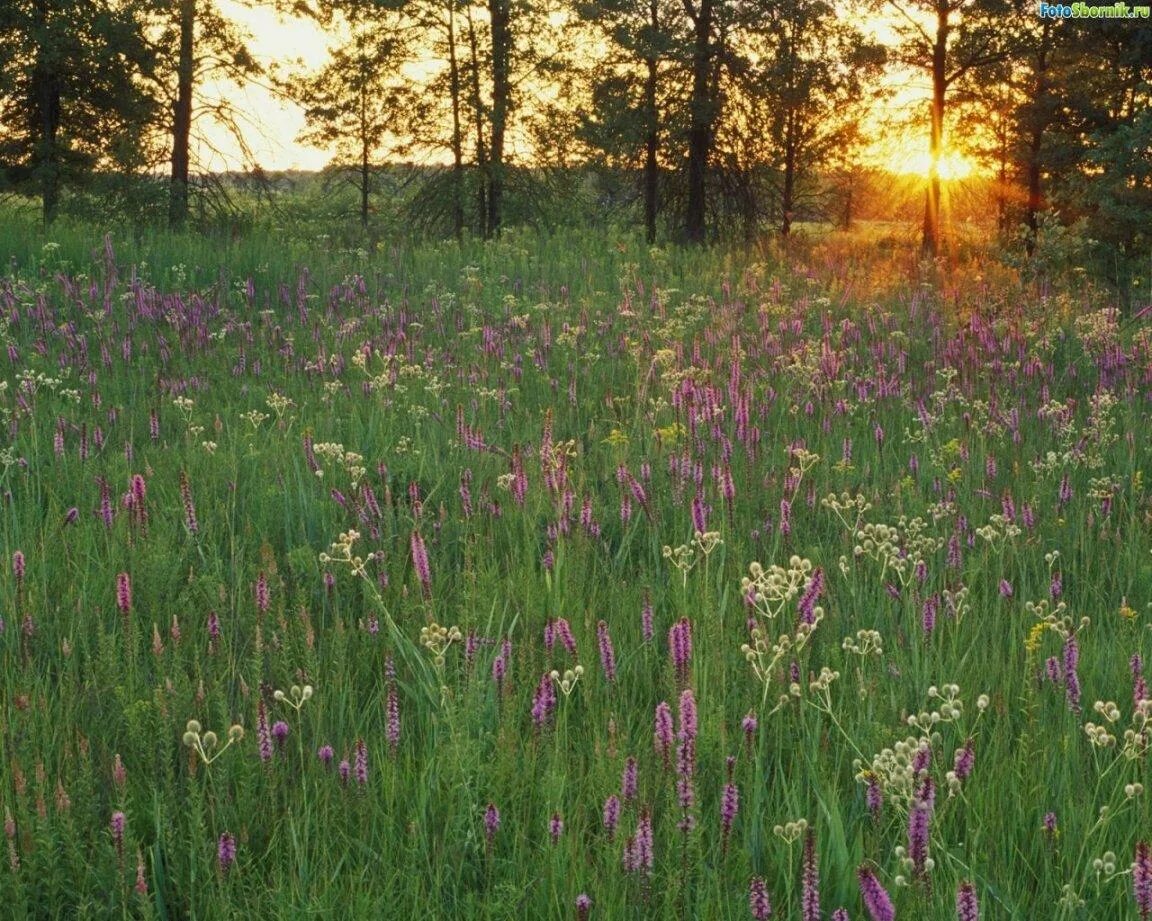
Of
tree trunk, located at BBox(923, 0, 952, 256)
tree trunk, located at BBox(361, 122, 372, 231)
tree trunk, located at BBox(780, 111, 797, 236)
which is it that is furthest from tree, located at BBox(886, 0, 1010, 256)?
tree trunk, located at BBox(361, 122, 372, 231)

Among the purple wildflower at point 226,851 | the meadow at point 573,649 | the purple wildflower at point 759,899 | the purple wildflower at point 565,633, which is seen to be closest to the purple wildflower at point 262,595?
the meadow at point 573,649

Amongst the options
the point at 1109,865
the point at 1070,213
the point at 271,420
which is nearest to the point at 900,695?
the point at 1109,865

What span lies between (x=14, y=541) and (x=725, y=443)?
9.83 feet

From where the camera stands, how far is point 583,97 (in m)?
29.1

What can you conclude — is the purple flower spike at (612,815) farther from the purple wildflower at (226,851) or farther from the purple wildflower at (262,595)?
the purple wildflower at (262,595)

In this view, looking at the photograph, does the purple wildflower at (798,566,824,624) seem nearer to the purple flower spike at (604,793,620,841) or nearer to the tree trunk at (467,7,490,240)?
the purple flower spike at (604,793,620,841)

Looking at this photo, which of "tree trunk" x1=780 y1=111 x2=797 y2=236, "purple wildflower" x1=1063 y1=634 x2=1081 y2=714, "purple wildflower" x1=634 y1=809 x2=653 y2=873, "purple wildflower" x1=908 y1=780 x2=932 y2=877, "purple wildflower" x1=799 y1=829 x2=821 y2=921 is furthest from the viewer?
"tree trunk" x1=780 y1=111 x2=797 y2=236

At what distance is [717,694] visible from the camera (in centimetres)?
271

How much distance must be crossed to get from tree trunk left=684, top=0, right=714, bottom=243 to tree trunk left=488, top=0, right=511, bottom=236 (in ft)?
17.7

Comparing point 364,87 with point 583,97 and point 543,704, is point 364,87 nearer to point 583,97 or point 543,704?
point 583,97

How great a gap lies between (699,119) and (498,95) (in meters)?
6.56

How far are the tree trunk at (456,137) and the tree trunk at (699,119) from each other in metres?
6.83

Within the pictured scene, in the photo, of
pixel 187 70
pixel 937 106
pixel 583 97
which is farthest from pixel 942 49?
pixel 187 70

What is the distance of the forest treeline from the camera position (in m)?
22.9
